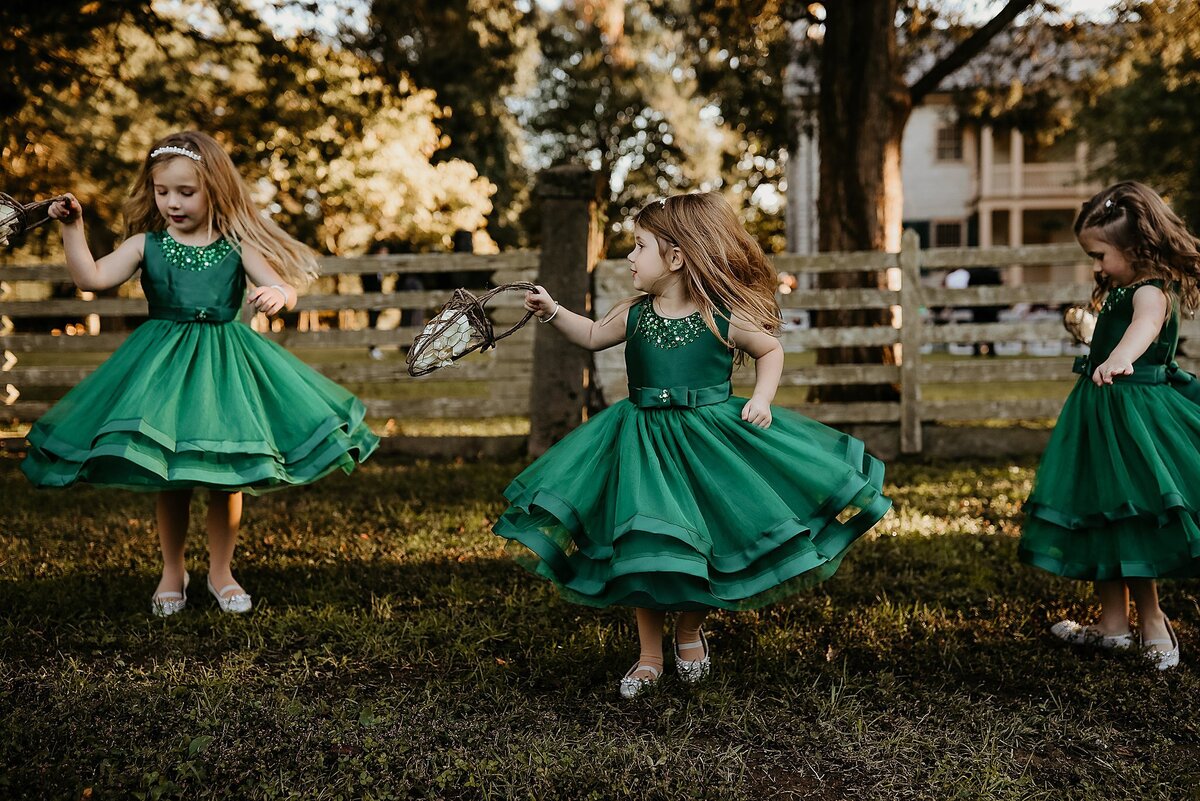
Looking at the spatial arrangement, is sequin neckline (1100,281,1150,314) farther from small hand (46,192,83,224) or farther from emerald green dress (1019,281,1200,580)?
small hand (46,192,83,224)

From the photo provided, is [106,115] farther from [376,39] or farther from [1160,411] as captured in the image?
[1160,411]

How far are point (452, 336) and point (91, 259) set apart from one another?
182 centimetres

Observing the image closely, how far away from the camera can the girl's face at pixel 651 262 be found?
10.6ft

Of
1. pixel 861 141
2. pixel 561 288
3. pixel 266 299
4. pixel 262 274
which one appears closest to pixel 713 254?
pixel 266 299

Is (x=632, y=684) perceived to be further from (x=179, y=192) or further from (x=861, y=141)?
(x=861, y=141)

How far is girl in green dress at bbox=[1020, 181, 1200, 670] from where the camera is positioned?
342cm

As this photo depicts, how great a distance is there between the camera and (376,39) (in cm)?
1157

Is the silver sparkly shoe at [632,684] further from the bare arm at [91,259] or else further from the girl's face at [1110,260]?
the bare arm at [91,259]

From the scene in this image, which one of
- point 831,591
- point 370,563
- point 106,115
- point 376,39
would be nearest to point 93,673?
point 370,563

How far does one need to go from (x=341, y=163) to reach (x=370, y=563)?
64.9ft

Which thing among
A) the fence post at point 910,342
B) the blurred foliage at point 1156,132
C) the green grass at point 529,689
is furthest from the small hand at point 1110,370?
the blurred foliage at point 1156,132

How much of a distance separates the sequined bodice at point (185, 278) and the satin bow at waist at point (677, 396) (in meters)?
1.91

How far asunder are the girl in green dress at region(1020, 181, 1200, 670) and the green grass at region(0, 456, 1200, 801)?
30 centimetres

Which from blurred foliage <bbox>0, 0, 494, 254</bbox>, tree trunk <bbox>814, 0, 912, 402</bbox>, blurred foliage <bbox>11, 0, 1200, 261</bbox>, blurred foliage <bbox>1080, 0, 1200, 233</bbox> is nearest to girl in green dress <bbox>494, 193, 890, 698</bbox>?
blurred foliage <bbox>11, 0, 1200, 261</bbox>
